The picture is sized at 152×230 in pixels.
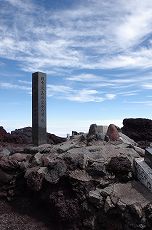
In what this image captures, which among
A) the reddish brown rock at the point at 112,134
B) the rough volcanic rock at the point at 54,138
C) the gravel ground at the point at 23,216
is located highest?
the reddish brown rock at the point at 112,134

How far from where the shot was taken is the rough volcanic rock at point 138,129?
47.1 ft

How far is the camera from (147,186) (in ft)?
21.0

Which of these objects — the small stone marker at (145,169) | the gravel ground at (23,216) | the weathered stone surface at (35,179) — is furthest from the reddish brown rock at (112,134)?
the gravel ground at (23,216)

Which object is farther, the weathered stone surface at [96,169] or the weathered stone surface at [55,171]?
the weathered stone surface at [55,171]

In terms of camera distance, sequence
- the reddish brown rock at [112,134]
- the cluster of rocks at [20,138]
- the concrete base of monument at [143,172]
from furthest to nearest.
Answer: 1. the cluster of rocks at [20,138]
2. the reddish brown rock at [112,134]
3. the concrete base of monument at [143,172]

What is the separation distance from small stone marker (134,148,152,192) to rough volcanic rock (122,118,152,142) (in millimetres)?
→ 7379

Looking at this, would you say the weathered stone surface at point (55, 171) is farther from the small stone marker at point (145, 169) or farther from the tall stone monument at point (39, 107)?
the tall stone monument at point (39, 107)

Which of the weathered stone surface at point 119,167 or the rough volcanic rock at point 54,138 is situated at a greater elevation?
the rough volcanic rock at point 54,138

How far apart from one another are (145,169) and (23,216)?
8.41 ft

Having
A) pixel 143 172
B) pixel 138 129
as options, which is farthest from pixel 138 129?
pixel 143 172

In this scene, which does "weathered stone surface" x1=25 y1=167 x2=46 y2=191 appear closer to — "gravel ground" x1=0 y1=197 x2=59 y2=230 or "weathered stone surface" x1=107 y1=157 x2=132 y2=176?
"gravel ground" x1=0 y1=197 x2=59 y2=230

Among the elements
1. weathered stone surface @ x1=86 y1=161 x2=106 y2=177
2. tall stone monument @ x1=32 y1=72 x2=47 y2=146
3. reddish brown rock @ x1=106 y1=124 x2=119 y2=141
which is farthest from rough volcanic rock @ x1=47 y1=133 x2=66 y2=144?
weathered stone surface @ x1=86 y1=161 x2=106 y2=177

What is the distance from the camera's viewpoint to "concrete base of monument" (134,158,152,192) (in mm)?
6344

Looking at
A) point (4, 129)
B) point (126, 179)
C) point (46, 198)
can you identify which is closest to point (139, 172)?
point (126, 179)
